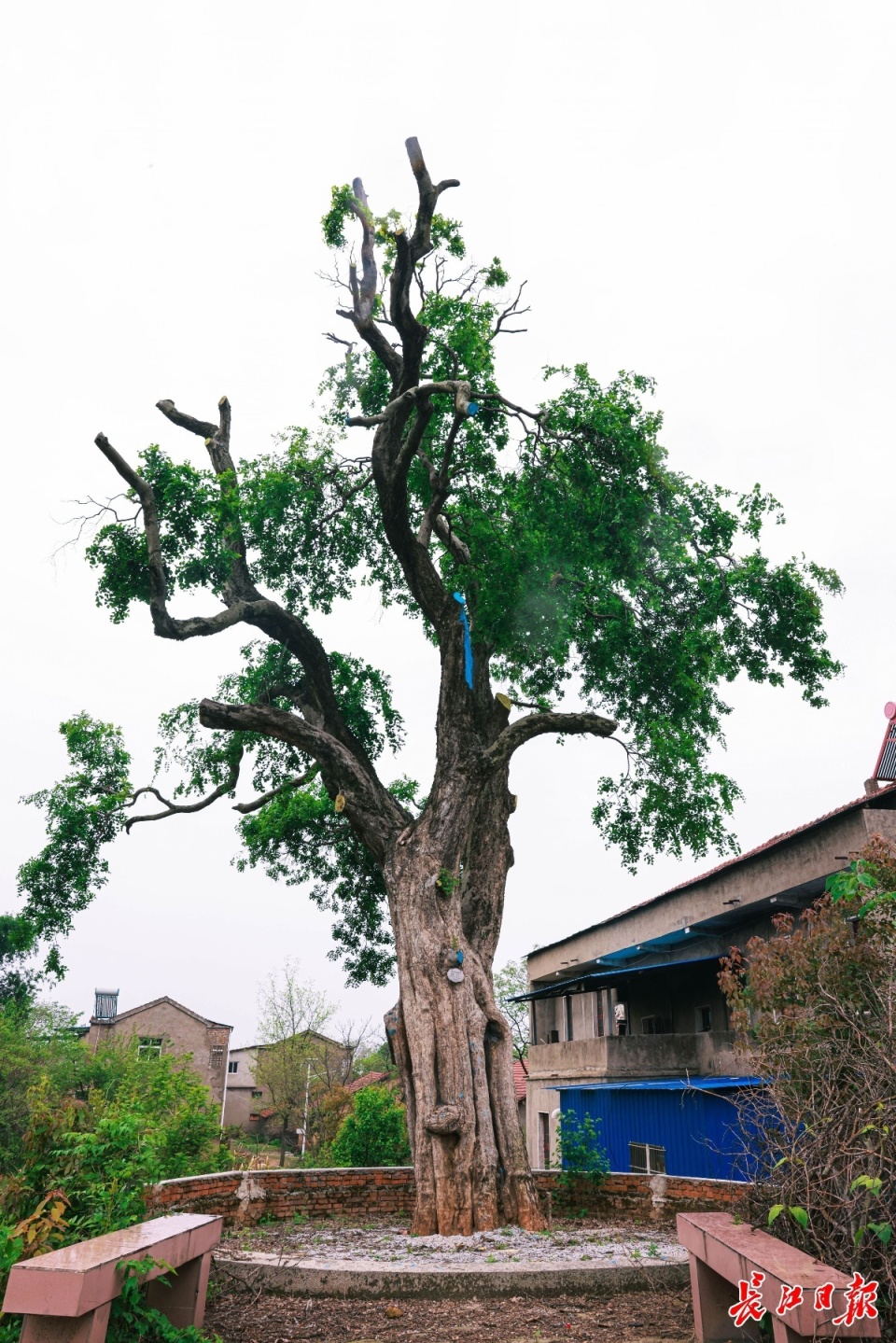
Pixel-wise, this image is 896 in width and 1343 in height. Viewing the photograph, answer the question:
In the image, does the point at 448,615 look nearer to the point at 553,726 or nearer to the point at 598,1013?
the point at 553,726

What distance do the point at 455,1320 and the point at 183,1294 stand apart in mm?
1800

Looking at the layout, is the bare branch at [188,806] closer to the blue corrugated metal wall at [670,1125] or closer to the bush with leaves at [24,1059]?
the blue corrugated metal wall at [670,1125]

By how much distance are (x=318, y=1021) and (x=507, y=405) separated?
29996 millimetres

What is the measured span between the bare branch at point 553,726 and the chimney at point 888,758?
6.96m

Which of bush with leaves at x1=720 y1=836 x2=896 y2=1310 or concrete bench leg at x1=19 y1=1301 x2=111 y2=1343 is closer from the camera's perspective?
concrete bench leg at x1=19 y1=1301 x2=111 y2=1343

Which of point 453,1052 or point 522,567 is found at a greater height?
point 522,567

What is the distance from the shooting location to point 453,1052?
9.86m

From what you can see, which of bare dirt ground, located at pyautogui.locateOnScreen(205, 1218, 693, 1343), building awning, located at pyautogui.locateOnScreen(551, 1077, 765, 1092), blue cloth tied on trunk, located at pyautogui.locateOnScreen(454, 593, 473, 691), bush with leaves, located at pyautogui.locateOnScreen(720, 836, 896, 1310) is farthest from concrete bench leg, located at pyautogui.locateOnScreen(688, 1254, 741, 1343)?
building awning, located at pyautogui.locateOnScreen(551, 1077, 765, 1092)

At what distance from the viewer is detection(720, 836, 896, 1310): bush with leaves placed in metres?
4.41

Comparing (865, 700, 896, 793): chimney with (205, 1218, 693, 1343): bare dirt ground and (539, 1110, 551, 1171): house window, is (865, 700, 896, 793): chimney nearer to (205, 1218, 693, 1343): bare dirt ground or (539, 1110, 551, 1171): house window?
(205, 1218, 693, 1343): bare dirt ground

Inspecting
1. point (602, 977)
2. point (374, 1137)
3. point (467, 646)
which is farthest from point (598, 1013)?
point (467, 646)

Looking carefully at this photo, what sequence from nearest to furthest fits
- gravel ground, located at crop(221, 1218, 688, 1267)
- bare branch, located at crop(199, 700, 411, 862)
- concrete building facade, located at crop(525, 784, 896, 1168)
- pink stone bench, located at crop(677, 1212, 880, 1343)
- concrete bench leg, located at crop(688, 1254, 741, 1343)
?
pink stone bench, located at crop(677, 1212, 880, 1343) < concrete bench leg, located at crop(688, 1254, 741, 1343) < gravel ground, located at crop(221, 1218, 688, 1267) < bare branch, located at crop(199, 700, 411, 862) < concrete building facade, located at crop(525, 784, 896, 1168)

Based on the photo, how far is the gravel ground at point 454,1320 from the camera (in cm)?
577

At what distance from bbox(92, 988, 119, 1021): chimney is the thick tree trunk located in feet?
114
